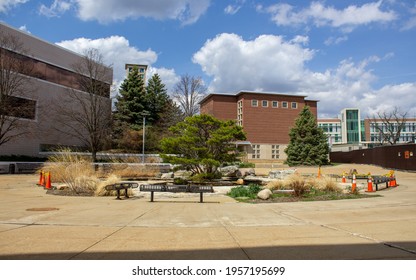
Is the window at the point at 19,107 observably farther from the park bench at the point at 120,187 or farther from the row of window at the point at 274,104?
the row of window at the point at 274,104

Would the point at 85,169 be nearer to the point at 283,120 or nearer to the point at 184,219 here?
the point at 184,219

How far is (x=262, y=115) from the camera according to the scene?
59125mm

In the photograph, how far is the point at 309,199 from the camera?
1299cm

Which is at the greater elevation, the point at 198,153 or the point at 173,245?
the point at 198,153

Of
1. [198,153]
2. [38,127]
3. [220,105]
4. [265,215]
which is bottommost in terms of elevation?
[265,215]

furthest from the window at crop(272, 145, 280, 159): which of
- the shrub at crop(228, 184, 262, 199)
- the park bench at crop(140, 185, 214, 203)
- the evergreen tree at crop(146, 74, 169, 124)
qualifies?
the park bench at crop(140, 185, 214, 203)

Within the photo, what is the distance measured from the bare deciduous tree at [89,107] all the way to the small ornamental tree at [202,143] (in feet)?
68.0

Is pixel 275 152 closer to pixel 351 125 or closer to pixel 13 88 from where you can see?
pixel 13 88

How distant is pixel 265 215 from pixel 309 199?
13.3 ft

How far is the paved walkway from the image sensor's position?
5.42 metres

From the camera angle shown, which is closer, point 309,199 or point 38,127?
point 309,199

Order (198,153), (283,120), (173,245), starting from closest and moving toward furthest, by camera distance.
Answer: (173,245) → (198,153) → (283,120)
